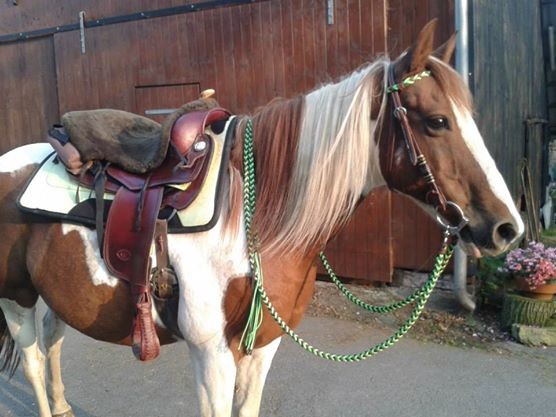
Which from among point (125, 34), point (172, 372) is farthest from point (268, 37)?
point (172, 372)

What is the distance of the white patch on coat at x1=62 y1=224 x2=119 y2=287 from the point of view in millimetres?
1812

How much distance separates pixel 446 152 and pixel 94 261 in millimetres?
1305

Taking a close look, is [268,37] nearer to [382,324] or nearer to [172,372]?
[382,324]

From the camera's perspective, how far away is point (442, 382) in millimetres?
3139

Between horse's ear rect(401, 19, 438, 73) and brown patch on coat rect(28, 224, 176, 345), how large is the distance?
125 cm

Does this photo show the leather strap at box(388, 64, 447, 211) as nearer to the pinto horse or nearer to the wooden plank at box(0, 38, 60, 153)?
the pinto horse

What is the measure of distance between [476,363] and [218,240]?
253cm

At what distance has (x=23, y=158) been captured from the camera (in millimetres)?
2195

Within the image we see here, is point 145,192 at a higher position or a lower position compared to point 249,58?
lower

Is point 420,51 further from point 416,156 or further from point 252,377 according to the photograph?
Answer: point 252,377

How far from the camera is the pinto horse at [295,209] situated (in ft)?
4.89

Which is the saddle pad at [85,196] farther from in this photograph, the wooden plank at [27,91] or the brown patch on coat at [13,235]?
the wooden plank at [27,91]

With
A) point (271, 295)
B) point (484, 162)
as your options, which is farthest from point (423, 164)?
point (271, 295)

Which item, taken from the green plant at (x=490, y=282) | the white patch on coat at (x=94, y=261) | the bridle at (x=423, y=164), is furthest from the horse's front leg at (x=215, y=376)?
the green plant at (x=490, y=282)
